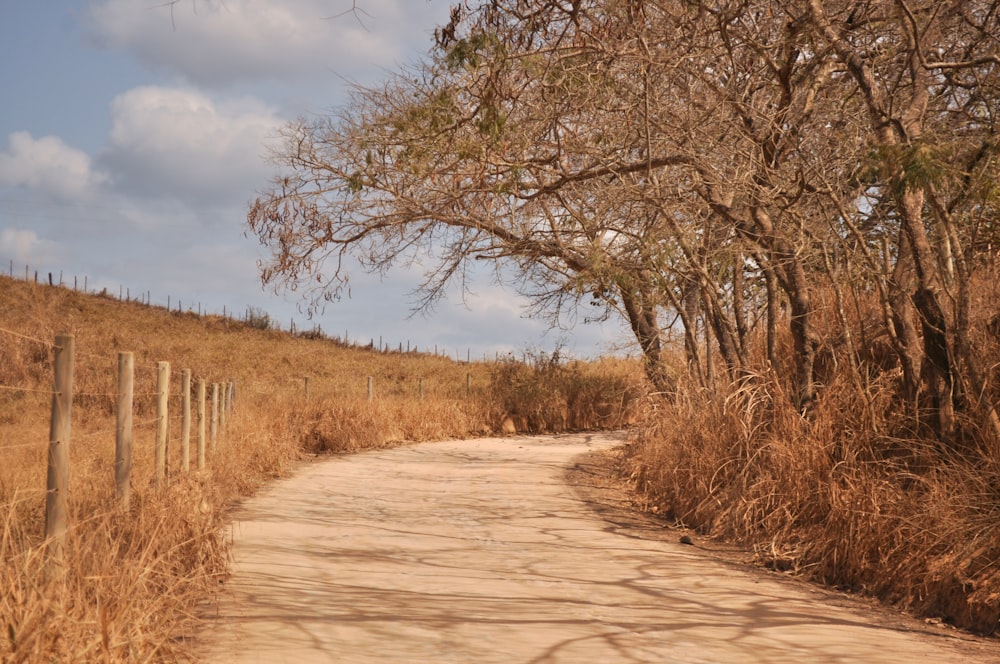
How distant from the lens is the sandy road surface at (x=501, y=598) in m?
5.20

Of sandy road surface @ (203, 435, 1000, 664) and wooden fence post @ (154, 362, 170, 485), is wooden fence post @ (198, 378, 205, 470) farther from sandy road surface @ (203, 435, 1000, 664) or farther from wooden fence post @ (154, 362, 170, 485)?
wooden fence post @ (154, 362, 170, 485)

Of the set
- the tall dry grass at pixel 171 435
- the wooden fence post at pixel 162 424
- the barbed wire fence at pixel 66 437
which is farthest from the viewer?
the wooden fence post at pixel 162 424

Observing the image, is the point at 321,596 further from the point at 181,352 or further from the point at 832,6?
the point at 181,352

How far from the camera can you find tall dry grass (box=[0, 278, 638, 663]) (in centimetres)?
432

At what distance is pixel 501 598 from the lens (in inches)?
254

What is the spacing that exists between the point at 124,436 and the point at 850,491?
5495mm

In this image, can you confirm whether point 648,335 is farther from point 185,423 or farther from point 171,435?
point 185,423

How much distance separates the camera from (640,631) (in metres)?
5.63

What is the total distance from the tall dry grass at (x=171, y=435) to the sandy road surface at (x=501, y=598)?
1.62 ft

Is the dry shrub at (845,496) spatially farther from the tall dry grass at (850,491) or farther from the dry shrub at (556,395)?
the dry shrub at (556,395)

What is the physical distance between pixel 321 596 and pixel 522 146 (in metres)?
6.62

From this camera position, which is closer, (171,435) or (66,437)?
(66,437)

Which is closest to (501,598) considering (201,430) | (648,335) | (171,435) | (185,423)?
(185,423)

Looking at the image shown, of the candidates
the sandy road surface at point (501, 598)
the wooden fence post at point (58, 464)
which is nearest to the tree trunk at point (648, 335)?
the sandy road surface at point (501, 598)
